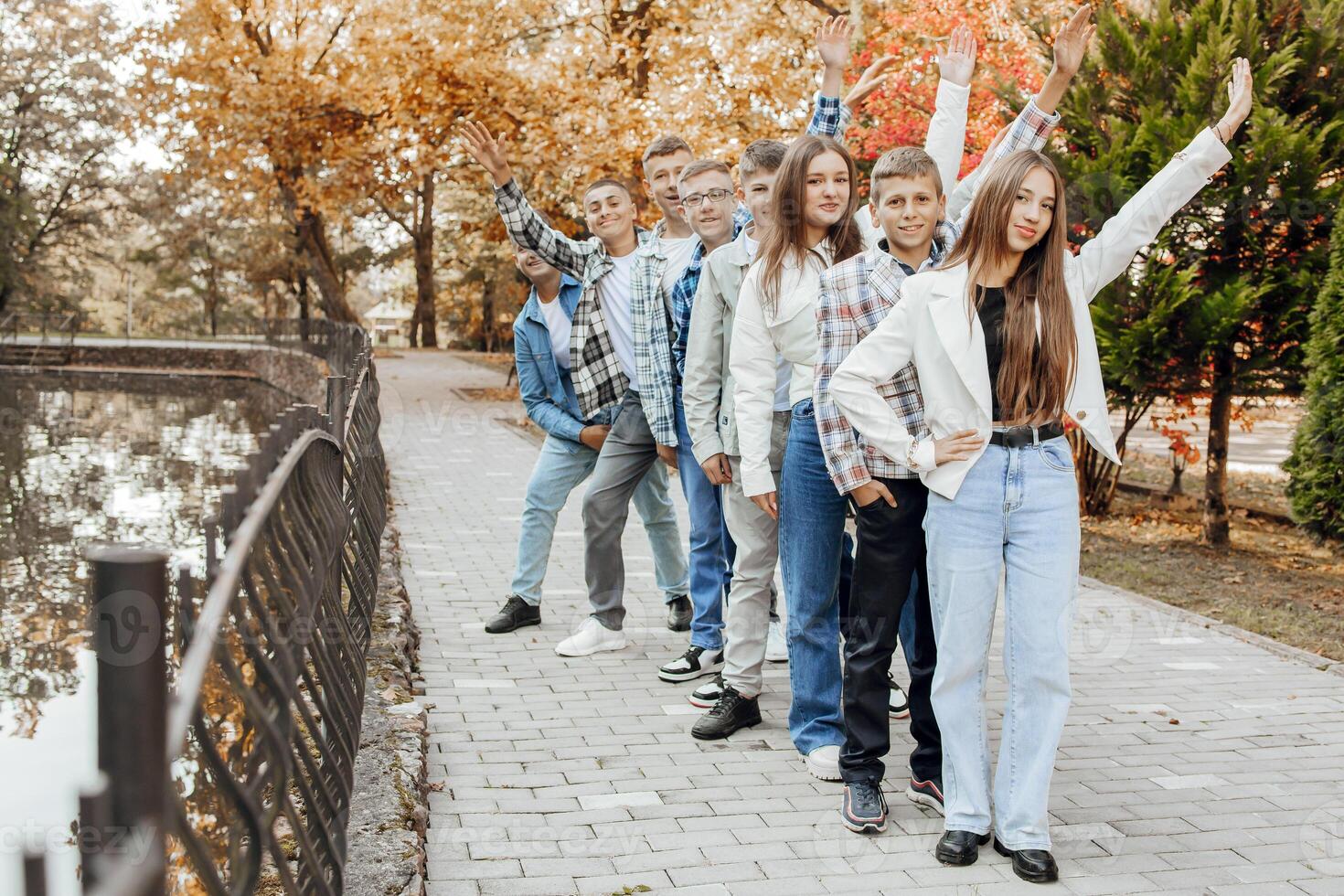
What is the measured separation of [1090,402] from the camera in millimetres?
3744

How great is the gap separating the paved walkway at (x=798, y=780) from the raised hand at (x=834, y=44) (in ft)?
8.80

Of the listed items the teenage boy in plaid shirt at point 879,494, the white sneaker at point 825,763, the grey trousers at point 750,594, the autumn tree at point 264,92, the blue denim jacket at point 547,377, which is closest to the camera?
the teenage boy in plaid shirt at point 879,494

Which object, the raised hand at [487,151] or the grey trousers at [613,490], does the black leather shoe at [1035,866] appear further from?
the raised hand at [487,151]

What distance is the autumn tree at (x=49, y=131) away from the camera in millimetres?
42594

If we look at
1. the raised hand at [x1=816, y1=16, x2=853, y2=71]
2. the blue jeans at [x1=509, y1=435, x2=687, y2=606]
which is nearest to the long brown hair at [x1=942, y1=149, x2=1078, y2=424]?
the raised hand at [x1=816, y1=16, x2=853, y2=71]

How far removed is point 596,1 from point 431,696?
15.3 m

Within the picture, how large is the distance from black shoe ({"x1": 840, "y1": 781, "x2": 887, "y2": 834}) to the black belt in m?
1.15

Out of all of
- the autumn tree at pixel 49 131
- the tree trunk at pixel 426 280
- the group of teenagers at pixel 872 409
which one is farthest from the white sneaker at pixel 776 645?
the autumn tree at pixel 49 131

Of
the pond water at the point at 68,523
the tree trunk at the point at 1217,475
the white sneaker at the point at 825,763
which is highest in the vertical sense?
the tree trunk at the point at 1217,475

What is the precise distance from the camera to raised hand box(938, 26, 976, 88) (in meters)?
4.75

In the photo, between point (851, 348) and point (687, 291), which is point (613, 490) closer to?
point (687, 291)

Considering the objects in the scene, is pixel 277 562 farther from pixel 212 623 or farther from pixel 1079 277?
pixel 1079 277

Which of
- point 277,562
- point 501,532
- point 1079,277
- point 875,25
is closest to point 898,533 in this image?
point 1079,277

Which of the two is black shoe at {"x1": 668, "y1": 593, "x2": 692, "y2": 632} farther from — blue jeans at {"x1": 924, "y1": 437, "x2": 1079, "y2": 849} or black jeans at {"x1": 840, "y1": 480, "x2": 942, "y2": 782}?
blue jeans at {"x1": 924, "y1": 437, "x2": 1079, "y2": 849}
